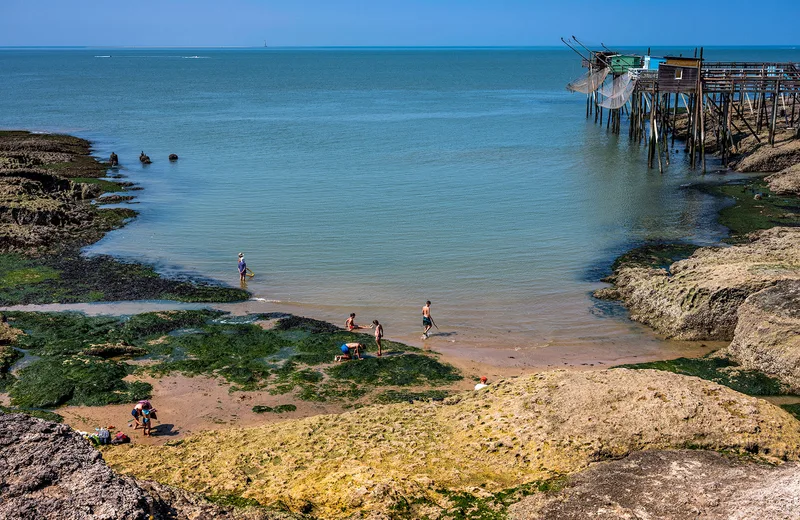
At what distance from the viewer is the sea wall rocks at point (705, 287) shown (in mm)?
20125

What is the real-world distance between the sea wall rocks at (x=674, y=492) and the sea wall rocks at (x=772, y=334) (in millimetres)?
5857

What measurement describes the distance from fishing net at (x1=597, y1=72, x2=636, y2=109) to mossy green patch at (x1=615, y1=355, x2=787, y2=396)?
33.3 meters

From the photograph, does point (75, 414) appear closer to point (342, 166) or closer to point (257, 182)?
point (257, 182)

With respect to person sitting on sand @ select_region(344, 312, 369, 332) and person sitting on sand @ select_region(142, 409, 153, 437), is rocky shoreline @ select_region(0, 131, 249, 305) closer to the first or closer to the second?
person sitting on sand @ select_region(344, 312, 369, 332)

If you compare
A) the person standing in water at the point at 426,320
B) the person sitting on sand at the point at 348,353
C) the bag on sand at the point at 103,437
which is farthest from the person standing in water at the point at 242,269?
the bag on sand at the point at 103,437

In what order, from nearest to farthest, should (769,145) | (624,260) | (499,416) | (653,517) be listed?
(653,517) → (499,416) → (624,260) → (769,145)

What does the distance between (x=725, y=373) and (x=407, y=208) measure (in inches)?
811

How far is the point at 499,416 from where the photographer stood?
1406 centimetres

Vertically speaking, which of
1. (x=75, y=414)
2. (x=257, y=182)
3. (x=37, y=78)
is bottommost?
(x=75, y=414)

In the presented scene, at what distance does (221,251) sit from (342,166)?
18.7 meters

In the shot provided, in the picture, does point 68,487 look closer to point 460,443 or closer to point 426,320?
point 460,443

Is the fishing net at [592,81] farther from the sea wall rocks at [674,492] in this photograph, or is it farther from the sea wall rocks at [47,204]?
the sea wall rocks at [674,492]

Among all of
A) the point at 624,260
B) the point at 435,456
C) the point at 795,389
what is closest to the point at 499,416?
the point at 435,456

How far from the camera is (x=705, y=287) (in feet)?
67.8
